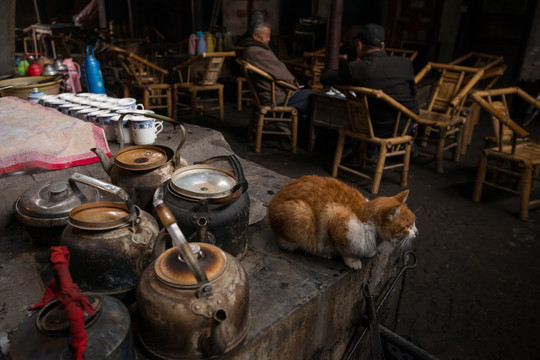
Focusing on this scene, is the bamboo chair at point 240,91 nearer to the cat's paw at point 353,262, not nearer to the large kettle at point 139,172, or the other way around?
the large kettle at point 139,172

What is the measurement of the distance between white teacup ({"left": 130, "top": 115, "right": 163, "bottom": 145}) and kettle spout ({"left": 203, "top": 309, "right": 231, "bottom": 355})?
6.35 ft

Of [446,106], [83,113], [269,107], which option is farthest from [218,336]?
[446,106]

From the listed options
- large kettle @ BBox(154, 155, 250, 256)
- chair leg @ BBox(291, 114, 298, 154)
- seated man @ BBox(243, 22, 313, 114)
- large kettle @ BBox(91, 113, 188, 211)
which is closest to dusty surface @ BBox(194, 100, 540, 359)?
chair leg @ BBox(291, 114, 298, 154)

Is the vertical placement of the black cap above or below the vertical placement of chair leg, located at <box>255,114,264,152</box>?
above

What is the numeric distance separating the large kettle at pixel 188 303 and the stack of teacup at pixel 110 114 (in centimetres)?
156

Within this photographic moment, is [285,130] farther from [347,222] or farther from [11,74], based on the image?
[347,222]

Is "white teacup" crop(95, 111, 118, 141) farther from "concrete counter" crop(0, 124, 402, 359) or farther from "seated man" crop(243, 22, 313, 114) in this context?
"seated man" crop(243, 22, 313, 114)

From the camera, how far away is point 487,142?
480 cm

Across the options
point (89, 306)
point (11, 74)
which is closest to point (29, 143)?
point (89, 306)

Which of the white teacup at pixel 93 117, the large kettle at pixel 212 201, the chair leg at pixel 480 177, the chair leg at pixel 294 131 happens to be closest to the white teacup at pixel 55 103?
the white teacup at pixel 93 117

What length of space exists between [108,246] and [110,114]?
173 cm

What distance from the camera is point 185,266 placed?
1436 millimetres

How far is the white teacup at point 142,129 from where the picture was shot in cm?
287

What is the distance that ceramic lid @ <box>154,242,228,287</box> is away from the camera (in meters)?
1.38
